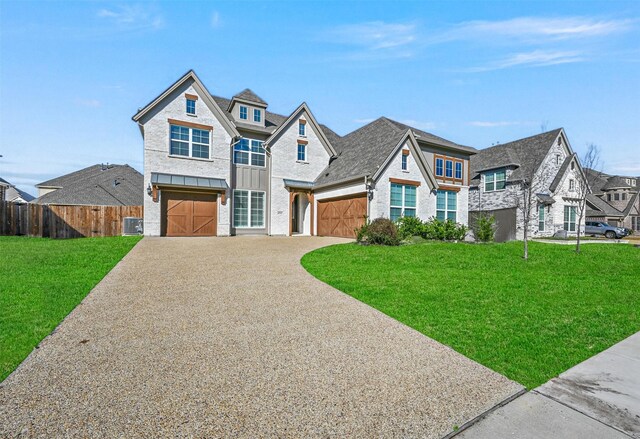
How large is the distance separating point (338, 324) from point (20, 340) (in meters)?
4.46

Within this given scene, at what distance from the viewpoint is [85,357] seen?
13.4 ft

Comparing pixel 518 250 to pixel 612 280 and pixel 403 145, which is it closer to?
pixel 612 280

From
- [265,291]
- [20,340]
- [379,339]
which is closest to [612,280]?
[379,339]

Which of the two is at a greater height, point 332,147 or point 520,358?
point 332,147

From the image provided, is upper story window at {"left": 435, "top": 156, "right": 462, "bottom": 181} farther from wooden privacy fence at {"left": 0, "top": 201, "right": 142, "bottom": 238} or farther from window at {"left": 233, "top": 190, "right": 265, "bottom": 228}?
wooden privacy fence at {"left": 0, "top": 201, "right": 142, "bottom": 238}

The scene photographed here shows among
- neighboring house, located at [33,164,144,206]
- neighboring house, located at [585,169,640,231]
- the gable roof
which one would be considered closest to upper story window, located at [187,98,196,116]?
the gable roof

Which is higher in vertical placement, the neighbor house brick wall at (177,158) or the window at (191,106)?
the window at (191,106)

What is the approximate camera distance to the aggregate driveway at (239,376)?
2.89 metres

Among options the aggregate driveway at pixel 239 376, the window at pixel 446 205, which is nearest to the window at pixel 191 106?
the aggregate driveway at pixel 239 376

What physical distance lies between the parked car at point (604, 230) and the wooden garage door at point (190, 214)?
1359 inches

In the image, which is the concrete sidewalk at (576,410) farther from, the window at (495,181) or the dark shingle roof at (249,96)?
the window at (495,181)

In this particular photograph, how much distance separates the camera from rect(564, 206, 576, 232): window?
1120 inches

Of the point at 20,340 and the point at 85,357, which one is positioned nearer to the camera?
the point at 85,357

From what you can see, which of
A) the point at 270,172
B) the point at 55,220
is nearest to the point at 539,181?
the point at 270,172
